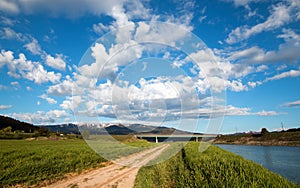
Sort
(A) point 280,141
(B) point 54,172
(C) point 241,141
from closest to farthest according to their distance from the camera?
(B) point 54,172
(A) point 280,141
(C) point 241,141

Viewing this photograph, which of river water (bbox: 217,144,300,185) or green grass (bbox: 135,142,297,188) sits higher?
green grass (bbox: 135,142,297,188)

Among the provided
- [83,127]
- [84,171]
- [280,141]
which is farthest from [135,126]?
[280,141]

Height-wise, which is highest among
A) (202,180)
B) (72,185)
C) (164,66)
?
(164,66)

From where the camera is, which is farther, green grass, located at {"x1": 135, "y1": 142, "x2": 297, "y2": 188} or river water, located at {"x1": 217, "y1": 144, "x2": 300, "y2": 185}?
river water, located at {"x1": 217, "y1": 144, "x2": 300, "y2": 185}

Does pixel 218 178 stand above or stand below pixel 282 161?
above

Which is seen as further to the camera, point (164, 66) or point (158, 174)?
point (164, 66)

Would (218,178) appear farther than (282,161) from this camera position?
No

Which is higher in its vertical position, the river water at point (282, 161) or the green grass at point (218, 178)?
the green grass at point (218, 178)

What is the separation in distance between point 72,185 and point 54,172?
3869 mm

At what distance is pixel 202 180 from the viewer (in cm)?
1120

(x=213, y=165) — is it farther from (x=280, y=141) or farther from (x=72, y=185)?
(x=280, y=141)

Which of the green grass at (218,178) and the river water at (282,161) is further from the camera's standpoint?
the river water at (282,161)

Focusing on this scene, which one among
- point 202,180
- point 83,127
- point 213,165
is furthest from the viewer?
point 83,127

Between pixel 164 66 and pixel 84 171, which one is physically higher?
pixel 164 66
